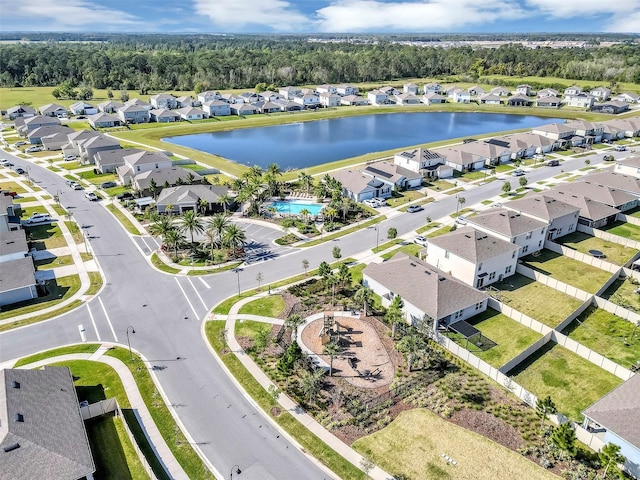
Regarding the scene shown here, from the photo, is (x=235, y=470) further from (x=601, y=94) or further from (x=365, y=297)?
(x=601, y=94)

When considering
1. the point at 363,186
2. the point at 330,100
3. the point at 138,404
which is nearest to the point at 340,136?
the point at 330,100

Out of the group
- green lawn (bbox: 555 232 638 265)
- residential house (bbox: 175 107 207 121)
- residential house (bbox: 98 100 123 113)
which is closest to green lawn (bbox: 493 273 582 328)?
green lawn (bbox: 555 232 638 265)

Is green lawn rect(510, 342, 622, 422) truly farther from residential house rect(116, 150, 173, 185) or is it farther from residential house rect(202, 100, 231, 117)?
residential house rect(202, 100, 231, 117)

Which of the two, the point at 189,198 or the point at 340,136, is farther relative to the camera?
the point at 340,136

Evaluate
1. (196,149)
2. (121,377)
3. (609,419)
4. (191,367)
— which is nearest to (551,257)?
(609,419)

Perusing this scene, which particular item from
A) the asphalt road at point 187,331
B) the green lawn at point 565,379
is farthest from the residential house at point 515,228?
the green lawn at point 565,379

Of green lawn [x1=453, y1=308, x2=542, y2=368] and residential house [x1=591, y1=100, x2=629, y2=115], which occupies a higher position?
residential house [x1=591, y1=100, x2=629, y2=115]
